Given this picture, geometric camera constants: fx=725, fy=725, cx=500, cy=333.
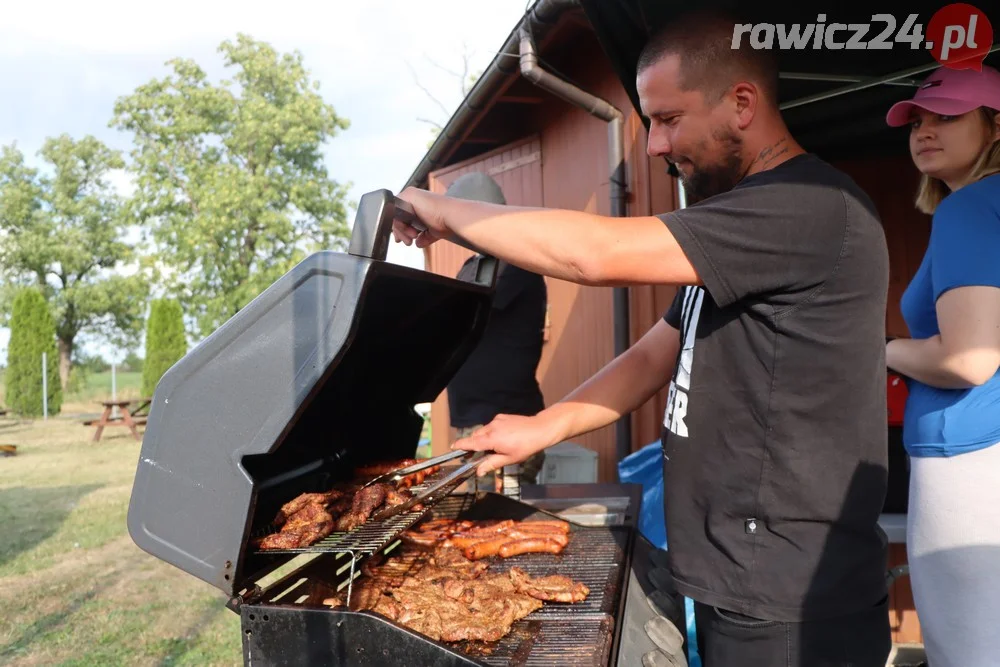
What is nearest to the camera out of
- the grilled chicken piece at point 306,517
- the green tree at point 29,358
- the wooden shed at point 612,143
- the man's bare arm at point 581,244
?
the man's bare arm at point 581,244

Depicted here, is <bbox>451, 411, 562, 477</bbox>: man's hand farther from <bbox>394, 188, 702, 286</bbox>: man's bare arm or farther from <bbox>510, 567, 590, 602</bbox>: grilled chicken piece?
<bbox>394, 188, 702, 286</bbox>: man's bare arm

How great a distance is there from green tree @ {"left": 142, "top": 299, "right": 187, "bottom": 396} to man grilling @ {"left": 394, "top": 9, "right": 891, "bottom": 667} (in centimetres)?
2523

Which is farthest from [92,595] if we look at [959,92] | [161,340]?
[161,340]

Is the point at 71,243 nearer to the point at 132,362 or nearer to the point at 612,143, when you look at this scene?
the point at 132,362

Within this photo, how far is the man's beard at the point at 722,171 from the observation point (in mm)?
1716

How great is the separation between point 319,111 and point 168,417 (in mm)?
34498

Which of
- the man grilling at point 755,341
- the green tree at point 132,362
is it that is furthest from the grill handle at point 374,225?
the green tree at point 132,362

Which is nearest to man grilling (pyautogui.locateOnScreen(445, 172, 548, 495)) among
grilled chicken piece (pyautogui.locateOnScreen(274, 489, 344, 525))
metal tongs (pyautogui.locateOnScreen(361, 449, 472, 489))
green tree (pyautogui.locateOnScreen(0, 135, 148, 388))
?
metal tongs (pyautogui.locateOnScreen(361, 449, 472, 489))

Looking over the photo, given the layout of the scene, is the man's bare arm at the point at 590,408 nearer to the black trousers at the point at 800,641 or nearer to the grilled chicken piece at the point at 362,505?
the grilled chicken piece at the point at 362,505

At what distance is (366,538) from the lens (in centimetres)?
183

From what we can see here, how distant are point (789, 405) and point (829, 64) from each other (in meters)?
2.33

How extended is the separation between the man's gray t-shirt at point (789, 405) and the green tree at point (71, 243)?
117 ft

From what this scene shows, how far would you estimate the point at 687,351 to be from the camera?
1.80 m

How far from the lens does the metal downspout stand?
6.12 m
